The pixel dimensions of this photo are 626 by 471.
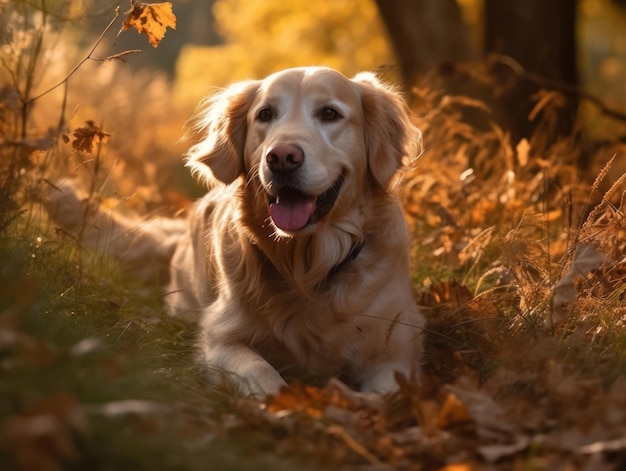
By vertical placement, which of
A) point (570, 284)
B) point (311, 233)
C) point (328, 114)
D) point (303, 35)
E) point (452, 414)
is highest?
point (303, 35)

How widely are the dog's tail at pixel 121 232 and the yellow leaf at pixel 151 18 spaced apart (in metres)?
1.02

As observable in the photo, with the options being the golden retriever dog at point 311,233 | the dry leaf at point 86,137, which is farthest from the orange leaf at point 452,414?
the dry leaf at point 86,137

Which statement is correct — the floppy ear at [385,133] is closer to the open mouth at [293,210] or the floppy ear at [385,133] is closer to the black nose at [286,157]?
the open mouth at [293,210]

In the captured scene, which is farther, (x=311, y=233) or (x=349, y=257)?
(x=349, y=257)

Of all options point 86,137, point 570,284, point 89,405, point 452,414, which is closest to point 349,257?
point 570,284

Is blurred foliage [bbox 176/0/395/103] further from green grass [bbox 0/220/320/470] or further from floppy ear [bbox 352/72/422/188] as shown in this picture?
green grass [bbox 0/220/320/470]

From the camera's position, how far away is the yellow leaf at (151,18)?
3355mm

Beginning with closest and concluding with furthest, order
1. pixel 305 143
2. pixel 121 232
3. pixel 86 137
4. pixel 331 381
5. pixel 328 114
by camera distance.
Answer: pixel 331 381
pixel 305 143
pixel 86 137
pixel 328 114
pixel 121 232

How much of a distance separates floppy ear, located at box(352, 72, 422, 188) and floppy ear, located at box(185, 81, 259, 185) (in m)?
0.52

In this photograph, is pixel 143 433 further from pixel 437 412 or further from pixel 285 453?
pixel 437 412

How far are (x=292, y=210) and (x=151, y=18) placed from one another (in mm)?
896

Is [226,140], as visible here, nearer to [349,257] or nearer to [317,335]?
[349,257]

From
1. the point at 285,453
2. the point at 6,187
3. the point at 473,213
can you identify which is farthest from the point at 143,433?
the point at 473,213

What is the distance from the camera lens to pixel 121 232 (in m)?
4.95
